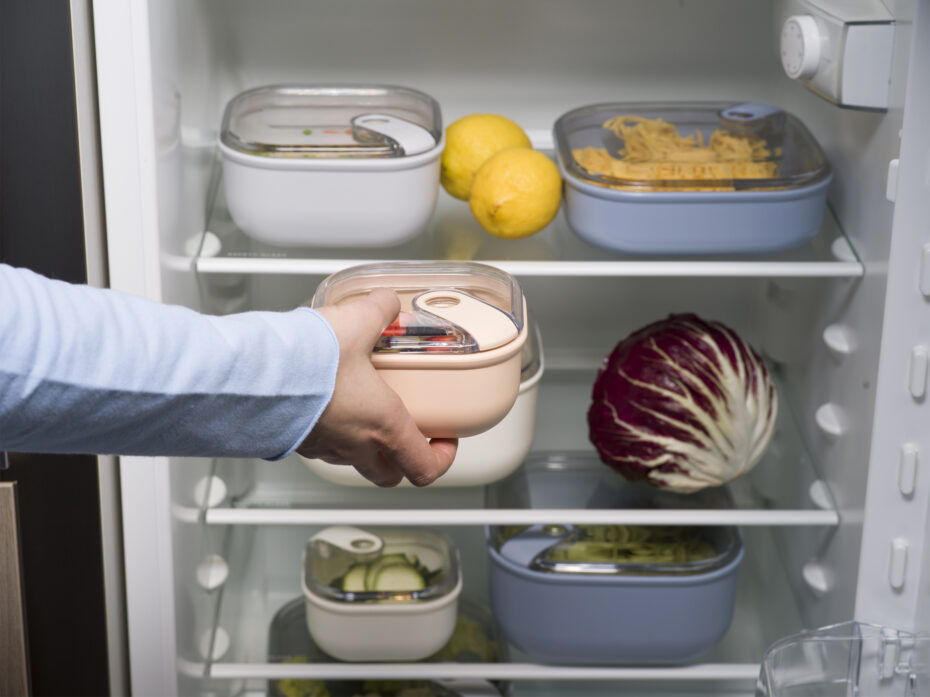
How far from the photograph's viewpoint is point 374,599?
4.86 ft

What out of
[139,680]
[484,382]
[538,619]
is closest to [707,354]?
[538,619]

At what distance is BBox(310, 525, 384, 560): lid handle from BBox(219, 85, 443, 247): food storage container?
1.46 ft

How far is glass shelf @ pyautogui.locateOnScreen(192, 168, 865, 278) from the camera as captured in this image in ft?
4.19

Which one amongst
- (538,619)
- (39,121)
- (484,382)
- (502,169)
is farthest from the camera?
(538,619)

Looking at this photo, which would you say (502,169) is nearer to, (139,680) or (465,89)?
(465,89)

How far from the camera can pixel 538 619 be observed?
1.47 m

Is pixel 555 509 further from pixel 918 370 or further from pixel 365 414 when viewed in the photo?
pixel 365 414

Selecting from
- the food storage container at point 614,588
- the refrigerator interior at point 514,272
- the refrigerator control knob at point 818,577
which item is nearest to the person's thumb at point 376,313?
the refrigerator interior at point 514,272

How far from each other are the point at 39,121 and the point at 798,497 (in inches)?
42.7

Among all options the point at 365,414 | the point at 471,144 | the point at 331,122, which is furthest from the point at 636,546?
the point at 365,414

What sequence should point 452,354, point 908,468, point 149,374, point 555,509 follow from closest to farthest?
point 149,374
point 452,354
point 908,468
point 555,509

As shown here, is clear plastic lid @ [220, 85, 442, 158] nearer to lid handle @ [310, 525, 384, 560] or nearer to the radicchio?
A: the radicchio

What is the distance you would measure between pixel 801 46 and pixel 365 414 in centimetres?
73

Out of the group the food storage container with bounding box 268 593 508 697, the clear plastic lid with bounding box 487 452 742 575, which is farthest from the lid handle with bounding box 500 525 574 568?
the food storage container with bounding box 268 593 508 697
